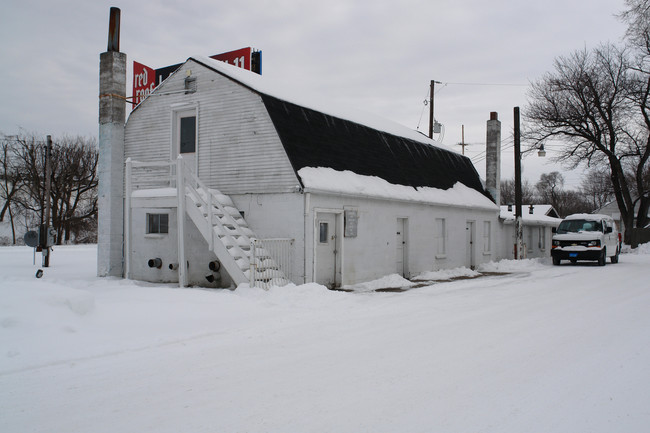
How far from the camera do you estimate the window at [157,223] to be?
1614cm

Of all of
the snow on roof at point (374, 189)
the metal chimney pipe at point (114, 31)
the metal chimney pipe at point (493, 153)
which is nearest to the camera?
the snow on roof at point (374, 189)

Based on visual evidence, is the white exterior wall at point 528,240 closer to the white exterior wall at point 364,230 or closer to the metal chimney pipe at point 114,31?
the white exterior wall at point 364,230

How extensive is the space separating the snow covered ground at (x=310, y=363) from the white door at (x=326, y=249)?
2.60m

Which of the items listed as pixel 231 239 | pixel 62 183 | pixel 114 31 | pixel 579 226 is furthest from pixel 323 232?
pixel 62 183

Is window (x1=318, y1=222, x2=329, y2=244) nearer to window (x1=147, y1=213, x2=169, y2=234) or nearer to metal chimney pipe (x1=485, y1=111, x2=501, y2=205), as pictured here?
window (x1=147, y1=213, x2=169, y2=234)

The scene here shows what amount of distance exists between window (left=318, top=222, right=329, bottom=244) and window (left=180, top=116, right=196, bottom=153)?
4.63 meters

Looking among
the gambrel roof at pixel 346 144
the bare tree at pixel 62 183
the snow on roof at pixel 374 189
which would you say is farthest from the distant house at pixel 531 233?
the bare tree at pixel 62 183

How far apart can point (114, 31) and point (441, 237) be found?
45.1 ft

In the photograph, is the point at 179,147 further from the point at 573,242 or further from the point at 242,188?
the point at 573,242

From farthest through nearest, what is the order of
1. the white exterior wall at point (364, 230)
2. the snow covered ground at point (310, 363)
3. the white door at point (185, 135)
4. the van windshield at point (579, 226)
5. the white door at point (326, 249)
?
the van windshield at point (579, 226), the white door at point (185, 135), the white door at point (326, 249), the white exterior wall at point (364, 230), the snow covered ground at point (310, 363)

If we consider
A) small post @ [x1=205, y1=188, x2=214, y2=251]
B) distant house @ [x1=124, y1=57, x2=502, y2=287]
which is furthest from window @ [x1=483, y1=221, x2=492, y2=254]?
small post @ [x1=205, y1=188, x2=214, y2=251]

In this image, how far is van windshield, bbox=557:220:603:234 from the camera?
960 inches

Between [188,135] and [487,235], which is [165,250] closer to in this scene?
[188,135]

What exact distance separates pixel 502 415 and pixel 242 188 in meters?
10.9
